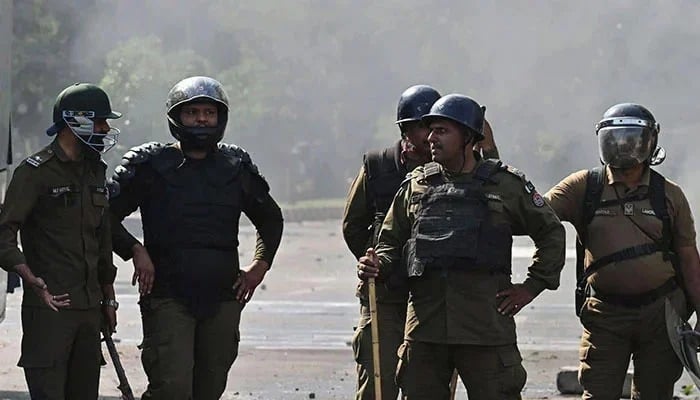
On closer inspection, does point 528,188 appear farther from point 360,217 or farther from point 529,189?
point 360,217

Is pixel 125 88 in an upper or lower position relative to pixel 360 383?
upper

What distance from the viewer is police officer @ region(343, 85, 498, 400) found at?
7.37 meters

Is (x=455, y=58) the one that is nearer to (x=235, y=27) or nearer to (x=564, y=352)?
(x=235, y=27)

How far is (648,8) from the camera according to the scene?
21.1 meters

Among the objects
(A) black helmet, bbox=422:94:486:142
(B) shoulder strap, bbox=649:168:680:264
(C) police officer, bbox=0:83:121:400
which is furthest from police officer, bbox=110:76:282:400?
(B) shoulder strap, bbox=649:168:680:264

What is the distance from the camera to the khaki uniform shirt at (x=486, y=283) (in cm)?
635

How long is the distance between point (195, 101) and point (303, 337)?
268 inches

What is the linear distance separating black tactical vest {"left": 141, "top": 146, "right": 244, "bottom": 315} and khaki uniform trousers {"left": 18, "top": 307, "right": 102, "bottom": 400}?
0.39m

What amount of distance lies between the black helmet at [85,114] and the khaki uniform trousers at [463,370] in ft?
5.18

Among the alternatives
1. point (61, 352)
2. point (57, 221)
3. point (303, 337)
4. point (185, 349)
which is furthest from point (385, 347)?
point (303, 337)

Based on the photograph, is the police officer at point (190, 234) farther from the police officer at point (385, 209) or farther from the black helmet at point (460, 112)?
the black helmet at point (460, 112)

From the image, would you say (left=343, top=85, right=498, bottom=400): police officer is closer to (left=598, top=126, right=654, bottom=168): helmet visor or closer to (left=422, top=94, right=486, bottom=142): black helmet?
(left=598, top=126, right=654, bottom=168): helmet visor

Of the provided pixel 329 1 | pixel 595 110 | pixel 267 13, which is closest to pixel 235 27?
pixel 267 13

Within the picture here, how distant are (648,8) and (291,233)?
11625 millimetres
